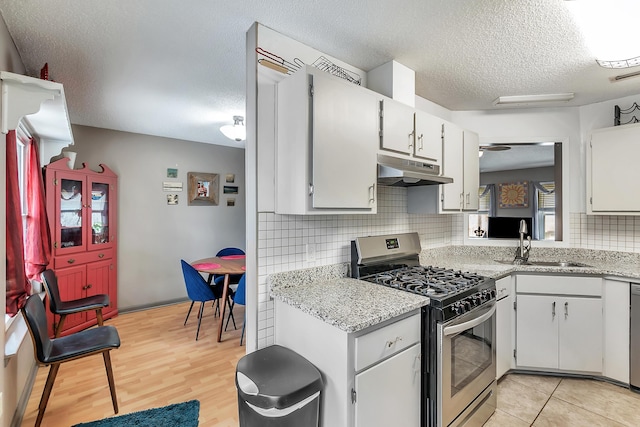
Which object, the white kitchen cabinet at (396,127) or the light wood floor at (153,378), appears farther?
the light wood floor at (153,378)

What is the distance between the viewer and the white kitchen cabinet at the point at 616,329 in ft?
7.39

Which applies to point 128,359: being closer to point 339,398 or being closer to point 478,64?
point 339,398

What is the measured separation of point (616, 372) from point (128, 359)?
13.4ft

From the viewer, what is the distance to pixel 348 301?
1.54 metres

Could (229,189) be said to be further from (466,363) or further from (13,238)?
(466,363)

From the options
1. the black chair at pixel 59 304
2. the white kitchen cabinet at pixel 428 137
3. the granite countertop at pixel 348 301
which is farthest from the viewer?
the black chair at pixel 59 304

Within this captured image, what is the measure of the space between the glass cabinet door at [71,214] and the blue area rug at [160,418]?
2171mm

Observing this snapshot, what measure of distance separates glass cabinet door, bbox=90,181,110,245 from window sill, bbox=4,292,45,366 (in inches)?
59.4

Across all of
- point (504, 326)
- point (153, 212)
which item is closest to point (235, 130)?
point (153, 212)

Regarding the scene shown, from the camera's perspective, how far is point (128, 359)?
108 inches

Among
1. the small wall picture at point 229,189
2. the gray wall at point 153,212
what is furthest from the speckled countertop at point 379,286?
the small wall picture at point 229,189

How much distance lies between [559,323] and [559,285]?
1.00ft

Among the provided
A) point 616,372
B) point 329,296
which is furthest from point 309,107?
point 616,372

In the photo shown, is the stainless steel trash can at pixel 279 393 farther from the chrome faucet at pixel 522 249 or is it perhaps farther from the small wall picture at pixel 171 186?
the small wall picture at pixel 171 186
